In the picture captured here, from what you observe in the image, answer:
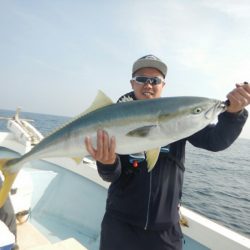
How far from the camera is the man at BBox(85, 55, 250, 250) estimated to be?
2732 millimetres

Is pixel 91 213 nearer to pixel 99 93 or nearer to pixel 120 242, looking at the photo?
pixel 120 242

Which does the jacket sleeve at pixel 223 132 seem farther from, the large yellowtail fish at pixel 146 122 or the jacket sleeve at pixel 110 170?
the jacket sleeve at pixel 110 170

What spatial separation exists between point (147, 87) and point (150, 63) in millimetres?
303

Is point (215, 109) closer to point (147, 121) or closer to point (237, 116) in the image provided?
point (237, 116)

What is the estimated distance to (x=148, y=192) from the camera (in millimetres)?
2836

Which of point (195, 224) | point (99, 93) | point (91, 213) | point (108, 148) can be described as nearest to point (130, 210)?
point (108, 148)

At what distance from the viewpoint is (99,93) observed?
276 centimetres

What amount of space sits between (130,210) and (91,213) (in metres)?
4.18

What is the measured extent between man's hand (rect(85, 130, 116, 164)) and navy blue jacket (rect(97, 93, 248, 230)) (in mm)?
88

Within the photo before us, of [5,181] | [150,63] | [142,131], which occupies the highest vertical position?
[150,63]

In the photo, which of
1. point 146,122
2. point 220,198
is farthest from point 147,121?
point 220,198

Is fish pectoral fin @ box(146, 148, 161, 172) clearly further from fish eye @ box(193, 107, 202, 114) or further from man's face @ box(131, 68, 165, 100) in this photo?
man's face @ box(131, 68, 165, 100)

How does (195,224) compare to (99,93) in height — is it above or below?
below

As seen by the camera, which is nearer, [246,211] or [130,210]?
[130,210]
